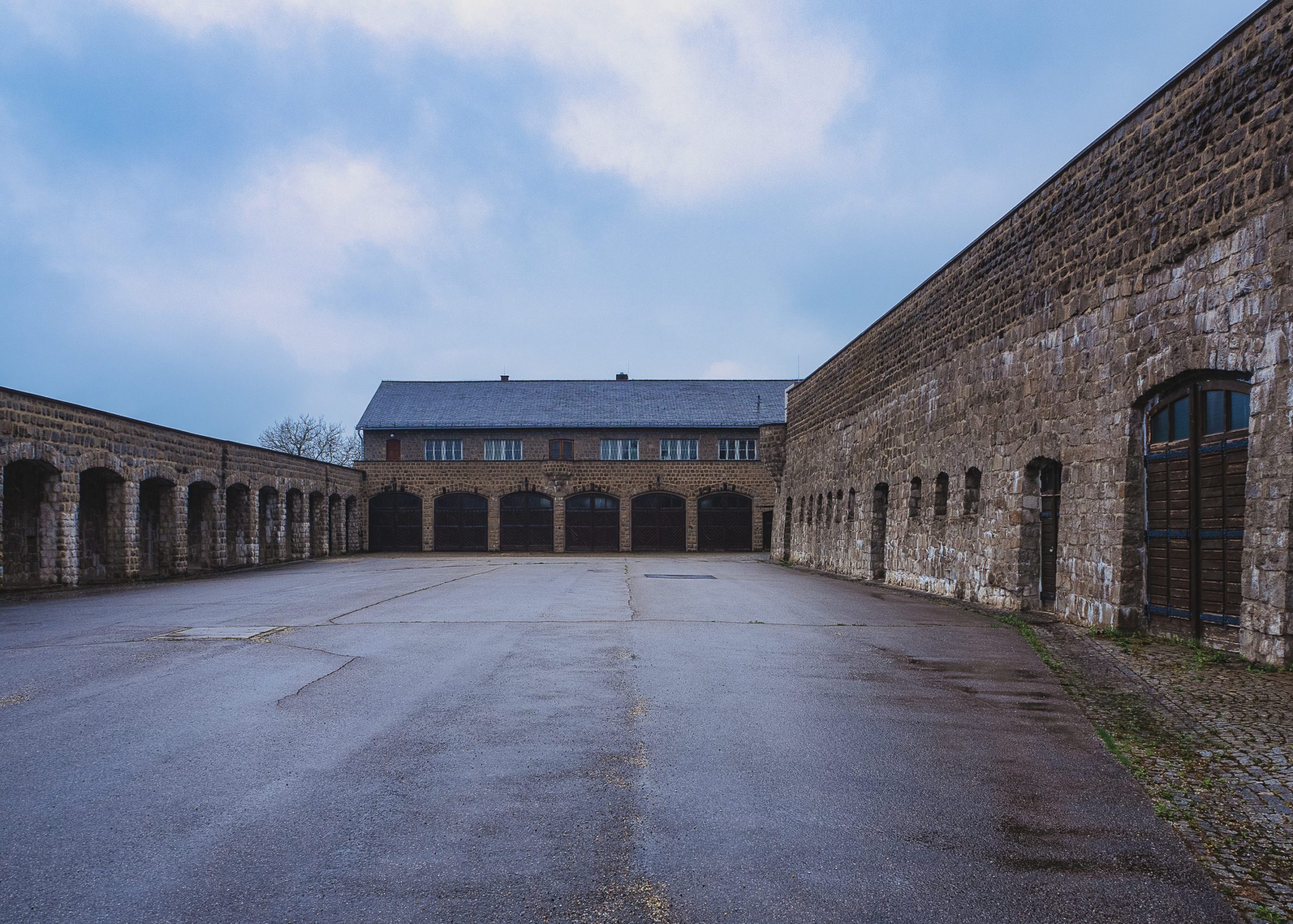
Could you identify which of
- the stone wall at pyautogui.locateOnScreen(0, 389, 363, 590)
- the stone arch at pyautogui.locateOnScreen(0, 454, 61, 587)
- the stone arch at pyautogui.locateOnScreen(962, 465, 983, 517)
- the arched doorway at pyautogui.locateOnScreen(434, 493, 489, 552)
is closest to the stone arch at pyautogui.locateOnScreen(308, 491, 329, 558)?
the stone wall at pyautogui.locateOnScreen(0, 389, 363, 590)

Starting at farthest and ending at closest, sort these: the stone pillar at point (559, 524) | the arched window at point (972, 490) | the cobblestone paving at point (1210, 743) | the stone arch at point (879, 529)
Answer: the stone pillar at point (559, 524) → the stone arch at point (879, 529) → the arched window at point (972, 490) → the cobblestone paving at point (1210, 743)

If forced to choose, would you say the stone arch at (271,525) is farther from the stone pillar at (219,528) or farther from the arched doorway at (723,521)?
the arched doorway at (723,521)

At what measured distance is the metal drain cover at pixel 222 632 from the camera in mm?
9148

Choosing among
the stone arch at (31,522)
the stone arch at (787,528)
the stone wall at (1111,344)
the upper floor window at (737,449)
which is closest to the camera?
the stone wall at (1111,344)

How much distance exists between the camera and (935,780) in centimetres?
439

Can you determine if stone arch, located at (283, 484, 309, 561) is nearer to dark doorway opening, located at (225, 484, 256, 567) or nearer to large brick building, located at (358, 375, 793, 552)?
dark doorway opening, located at (225, 484, 256, 567)

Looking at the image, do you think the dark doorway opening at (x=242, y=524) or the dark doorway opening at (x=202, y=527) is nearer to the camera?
the dark doorway opening at (x=202, y=527)

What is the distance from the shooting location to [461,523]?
40812 millimetres

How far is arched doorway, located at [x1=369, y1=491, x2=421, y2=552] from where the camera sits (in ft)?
133

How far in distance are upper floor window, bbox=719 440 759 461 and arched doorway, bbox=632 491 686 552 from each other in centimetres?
584

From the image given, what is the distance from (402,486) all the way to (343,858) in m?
38.4

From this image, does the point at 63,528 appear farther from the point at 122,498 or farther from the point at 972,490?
the point at 972,490

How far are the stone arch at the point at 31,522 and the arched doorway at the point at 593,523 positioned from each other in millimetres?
24179

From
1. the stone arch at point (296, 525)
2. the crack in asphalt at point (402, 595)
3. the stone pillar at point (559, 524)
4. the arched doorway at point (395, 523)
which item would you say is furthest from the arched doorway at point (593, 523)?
the crack in asphalt at point (402, 595)
